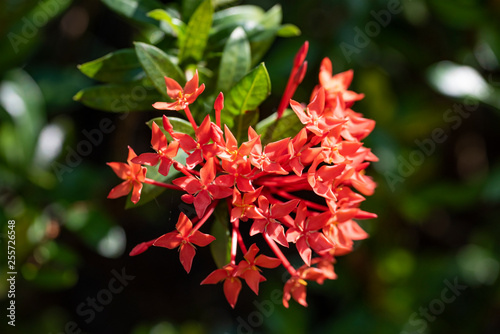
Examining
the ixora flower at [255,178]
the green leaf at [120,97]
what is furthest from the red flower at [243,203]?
the green leaf at [120,97]

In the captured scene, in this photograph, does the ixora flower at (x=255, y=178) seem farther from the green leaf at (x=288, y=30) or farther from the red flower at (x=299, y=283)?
the green leaf at (x=288, y=30)

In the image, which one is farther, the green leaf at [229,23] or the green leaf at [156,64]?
the green leaf at [229,23]

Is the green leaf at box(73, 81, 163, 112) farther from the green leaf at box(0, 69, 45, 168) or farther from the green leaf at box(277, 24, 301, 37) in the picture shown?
the green leaf at box(0, 69, 45, 168)

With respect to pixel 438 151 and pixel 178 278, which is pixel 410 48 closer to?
pixel 438 151

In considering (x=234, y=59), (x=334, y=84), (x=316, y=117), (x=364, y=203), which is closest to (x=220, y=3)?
(x=234, y=59)

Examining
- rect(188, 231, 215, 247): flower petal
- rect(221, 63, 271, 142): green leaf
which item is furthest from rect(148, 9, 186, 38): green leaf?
rect(188, 231, 215, 247): flower petal

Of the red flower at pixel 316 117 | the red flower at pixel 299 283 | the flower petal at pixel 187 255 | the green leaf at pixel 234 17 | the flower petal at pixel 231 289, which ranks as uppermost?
the red flower at pixel 316 117
